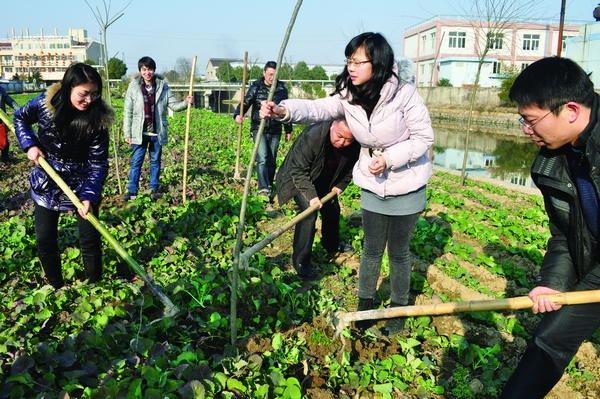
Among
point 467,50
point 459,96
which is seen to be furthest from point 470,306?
point 467,50

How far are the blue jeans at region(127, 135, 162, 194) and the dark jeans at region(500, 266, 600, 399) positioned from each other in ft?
16.5

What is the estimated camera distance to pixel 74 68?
304 centimetres

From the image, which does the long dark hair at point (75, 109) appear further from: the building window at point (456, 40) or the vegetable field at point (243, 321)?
the building window at point (456, 40)

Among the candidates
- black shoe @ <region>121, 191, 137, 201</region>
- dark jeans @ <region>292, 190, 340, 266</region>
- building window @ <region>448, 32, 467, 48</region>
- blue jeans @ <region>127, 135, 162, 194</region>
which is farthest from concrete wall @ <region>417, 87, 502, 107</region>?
dark jeans @ <region>292, 190, 340, 266</region>

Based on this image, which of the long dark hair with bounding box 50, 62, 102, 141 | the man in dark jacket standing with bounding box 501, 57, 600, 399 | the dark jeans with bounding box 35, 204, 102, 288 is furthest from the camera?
the dark jeans with bounding box 35, 204, 102, 288

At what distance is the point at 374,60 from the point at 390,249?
1129mm

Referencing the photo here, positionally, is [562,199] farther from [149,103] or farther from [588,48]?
[588,48]

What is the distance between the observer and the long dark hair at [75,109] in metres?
3.05

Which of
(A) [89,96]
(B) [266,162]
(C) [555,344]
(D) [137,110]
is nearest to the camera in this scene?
(C) [555,344]

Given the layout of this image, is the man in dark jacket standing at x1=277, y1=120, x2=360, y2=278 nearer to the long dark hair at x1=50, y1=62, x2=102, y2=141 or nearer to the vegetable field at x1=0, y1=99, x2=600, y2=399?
the vegetable field at x1=0, y1=99, x2=600, y2=399

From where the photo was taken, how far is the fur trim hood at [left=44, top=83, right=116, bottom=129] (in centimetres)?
318

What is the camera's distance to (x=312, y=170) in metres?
3.87

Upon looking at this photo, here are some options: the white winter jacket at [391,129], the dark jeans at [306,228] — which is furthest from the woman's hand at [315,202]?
the white winter jacket at [391,129]

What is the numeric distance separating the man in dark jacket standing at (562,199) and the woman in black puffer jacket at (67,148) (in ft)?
8.34
